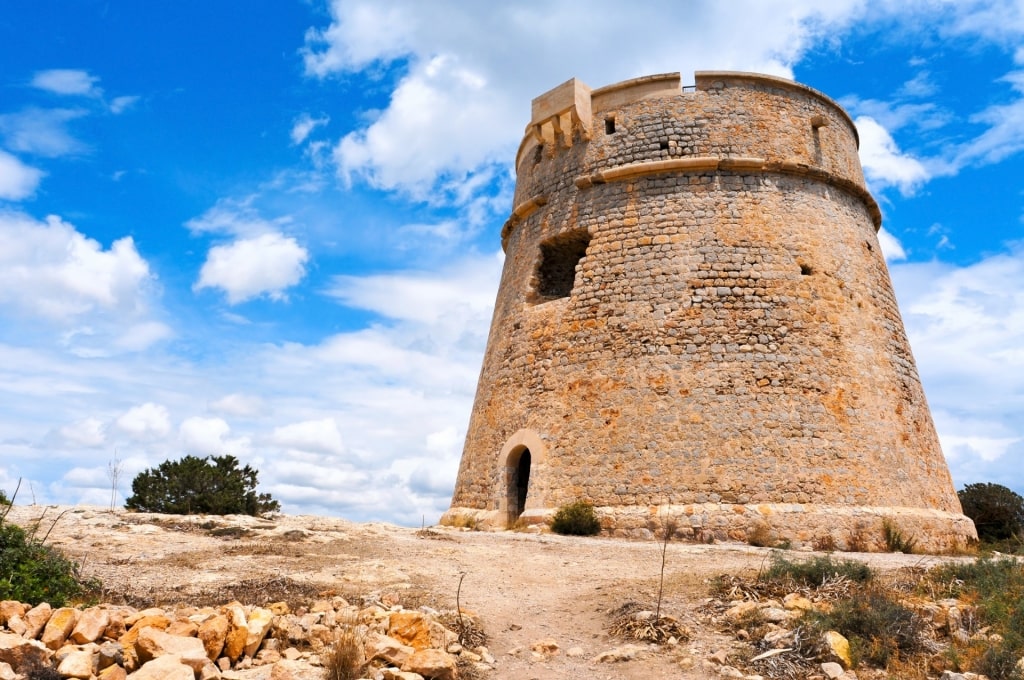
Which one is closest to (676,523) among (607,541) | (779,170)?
(607,541)

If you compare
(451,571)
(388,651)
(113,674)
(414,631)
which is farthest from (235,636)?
(451,571)

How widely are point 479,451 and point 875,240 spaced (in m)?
8.49

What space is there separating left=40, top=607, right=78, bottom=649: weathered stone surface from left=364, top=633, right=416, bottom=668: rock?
1820 millimetres

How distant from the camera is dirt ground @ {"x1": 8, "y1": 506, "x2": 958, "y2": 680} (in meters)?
5.58

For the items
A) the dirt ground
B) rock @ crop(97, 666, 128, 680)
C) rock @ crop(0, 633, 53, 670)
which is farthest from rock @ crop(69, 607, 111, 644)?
the dirt ground

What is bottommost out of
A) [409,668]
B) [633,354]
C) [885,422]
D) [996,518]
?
[409,668]

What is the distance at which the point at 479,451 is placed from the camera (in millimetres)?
13547

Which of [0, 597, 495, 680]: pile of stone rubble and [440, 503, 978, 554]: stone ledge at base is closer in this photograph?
[0, 597, 495, 680]: pile of stone rubble

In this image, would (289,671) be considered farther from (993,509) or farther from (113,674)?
(993,509)

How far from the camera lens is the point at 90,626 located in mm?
4656

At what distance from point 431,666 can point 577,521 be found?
21.6 feet

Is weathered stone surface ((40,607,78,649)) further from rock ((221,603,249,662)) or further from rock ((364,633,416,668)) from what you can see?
rock ((364,633,416,668))

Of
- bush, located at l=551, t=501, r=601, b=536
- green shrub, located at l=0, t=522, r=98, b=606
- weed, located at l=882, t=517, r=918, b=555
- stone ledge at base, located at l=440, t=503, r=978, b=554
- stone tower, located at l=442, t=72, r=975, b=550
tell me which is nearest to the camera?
green shrub, located at l=0, t=522, r=98, b=606

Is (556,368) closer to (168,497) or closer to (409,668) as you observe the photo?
(168,497)
